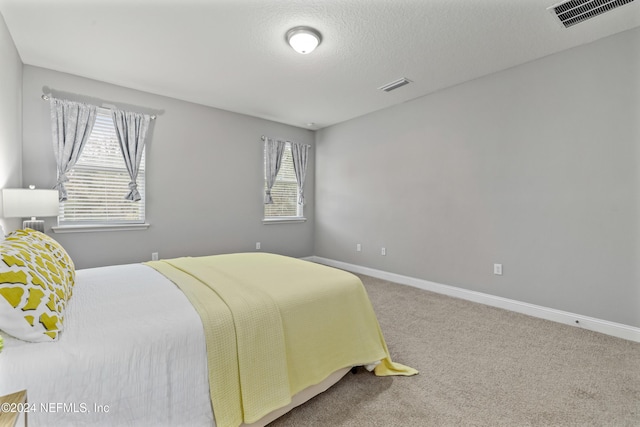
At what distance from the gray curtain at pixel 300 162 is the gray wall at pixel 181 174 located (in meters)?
0.30

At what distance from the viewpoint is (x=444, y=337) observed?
2.47 meters

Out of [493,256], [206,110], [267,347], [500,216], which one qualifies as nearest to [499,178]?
[500,216]

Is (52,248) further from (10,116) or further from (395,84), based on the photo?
(395,84)

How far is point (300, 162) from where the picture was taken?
17.4 ft

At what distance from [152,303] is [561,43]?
3793 mm

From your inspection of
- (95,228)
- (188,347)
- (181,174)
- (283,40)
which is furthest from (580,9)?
(95,228)

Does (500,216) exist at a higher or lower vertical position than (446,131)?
lower

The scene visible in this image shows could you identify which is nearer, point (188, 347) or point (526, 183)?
point (188, 347)

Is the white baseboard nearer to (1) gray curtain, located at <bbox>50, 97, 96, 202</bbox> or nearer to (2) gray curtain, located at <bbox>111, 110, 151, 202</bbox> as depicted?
(2) gray curtain, located at <bbox>111, 110, 151, 202</bbox>

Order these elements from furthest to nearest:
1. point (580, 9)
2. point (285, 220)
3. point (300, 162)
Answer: point (300, 162), point (285, 220), point (580, 9)

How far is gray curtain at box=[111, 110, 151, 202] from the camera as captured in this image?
11.4 ft

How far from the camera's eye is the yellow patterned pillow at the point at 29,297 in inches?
40.1

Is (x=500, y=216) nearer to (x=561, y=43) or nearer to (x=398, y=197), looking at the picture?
(x=398, y=197)

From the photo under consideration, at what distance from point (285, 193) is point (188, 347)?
161 inches
